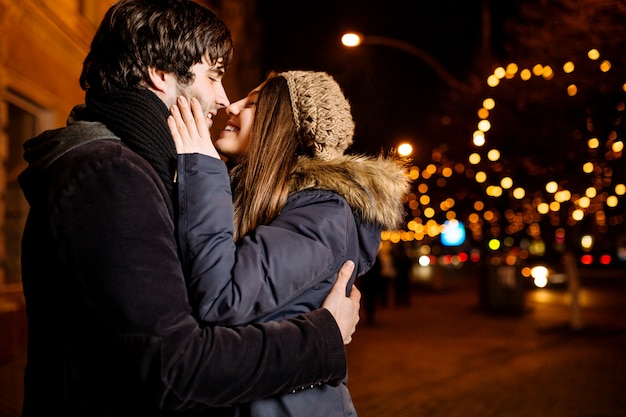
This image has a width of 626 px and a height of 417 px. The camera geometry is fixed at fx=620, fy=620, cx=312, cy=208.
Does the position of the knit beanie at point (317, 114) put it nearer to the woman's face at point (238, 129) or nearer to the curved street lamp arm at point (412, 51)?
the woman's face at point (238, 129)

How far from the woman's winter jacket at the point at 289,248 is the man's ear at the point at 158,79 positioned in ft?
0.80

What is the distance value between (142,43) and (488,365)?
364 inches

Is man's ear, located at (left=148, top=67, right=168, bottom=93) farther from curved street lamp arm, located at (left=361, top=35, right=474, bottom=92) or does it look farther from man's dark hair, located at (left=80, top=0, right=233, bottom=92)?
curved street lamp arm, located at (left=361, top=35, right=474, bottom=92)

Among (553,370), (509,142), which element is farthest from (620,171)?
(553,370)

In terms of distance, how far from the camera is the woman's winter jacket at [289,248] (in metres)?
1.67

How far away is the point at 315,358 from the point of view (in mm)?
1635

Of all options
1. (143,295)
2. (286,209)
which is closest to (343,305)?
(286,209)

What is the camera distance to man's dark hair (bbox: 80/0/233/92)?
5.82 feet

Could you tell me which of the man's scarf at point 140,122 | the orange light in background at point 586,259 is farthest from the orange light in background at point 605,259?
the man's scarf at point 140,122

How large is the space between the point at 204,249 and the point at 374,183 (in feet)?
2.54

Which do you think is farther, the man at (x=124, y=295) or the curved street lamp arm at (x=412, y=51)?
the curved street lamp arm at (x=412, y=51)

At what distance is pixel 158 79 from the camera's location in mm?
1821

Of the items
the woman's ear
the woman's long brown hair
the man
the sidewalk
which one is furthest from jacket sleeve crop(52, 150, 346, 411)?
the sidewalk

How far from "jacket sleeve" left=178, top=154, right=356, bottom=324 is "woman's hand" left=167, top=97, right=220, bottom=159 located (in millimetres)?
43
